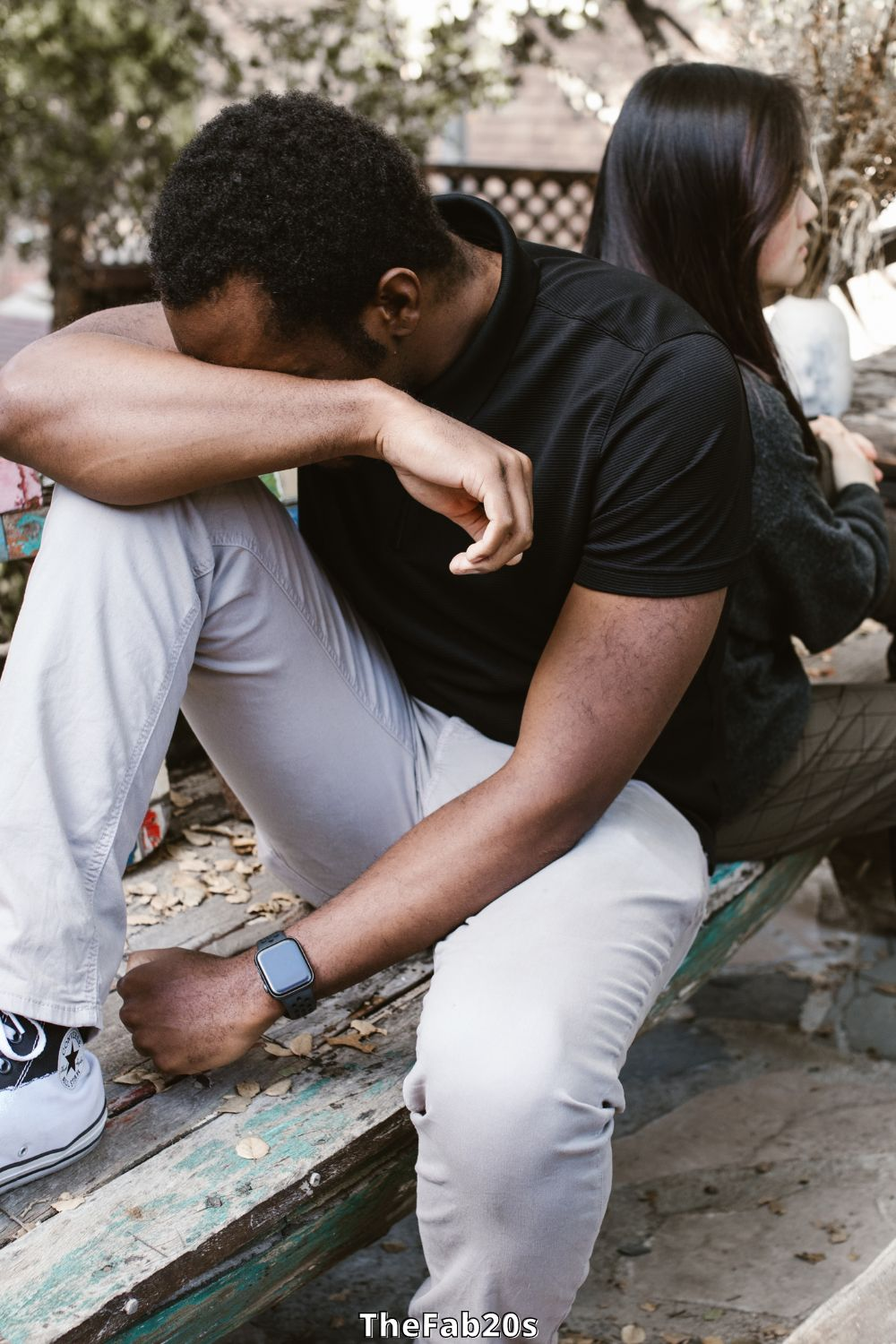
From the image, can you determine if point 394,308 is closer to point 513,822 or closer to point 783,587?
point 513,822

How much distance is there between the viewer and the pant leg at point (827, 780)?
2.41 metres

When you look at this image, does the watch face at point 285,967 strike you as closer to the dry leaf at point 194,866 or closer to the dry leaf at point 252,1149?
the dry leaf at point 252,1149

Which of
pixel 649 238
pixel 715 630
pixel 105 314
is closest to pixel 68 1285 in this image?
pixel 715 630

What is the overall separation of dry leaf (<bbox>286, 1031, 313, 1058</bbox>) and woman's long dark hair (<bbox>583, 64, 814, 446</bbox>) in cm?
127

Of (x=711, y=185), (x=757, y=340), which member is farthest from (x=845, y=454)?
(x=711, y=185)

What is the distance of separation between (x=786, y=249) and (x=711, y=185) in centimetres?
20

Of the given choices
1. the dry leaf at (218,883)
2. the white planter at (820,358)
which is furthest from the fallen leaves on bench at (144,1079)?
the white planter at (820,358)

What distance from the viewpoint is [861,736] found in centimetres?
247

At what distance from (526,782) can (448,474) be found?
41 cm

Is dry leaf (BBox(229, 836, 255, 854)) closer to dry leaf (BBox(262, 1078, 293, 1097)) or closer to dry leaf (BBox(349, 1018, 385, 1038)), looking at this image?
dry leaf (BBox(349, 1018, 385, 1038))

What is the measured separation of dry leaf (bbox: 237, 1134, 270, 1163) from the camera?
1.68m

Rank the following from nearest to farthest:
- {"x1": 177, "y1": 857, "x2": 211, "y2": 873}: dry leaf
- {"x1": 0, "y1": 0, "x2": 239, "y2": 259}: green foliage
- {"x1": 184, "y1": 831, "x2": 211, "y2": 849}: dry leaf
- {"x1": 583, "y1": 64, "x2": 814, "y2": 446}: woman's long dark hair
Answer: {"x1": 583, "y1": 64, "x2": 814, "y2": 446}: woman's long dark hair
{"x1": 177, "y1": 857, "x2": 211, "y2": 873}: dry leaf
{"x1": 184, "y1": 831, "x2": 211, "y2": 849}: dry leaf
{"x1": 0, "y1": 0, "x2": 239, "y2": 259}: green foliage

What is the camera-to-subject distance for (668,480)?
66.6 inches

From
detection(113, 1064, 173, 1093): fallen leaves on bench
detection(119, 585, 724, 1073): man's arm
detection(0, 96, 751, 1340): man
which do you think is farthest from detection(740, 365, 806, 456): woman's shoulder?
detection(113, 1064, 173, 1093): fallen leaves on bench
